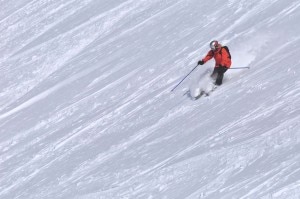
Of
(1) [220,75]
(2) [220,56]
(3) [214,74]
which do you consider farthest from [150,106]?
(2) [220,56]

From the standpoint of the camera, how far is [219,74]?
13984 mm

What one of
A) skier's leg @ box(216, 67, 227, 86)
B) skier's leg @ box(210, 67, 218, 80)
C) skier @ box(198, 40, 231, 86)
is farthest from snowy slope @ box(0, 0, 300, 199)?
skier @ box(198, 40, 231, 86)

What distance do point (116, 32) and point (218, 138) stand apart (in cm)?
1160

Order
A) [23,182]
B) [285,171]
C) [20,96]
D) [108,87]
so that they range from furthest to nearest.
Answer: [20,96]
[108,87]
[23,182]
[285,171]

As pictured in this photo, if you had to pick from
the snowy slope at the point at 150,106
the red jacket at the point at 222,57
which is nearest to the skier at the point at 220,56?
the red jacket at the point at 222,57

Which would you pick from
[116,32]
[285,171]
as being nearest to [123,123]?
[285,171]

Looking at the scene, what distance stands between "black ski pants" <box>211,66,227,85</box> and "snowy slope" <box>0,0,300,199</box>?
0.17 metres

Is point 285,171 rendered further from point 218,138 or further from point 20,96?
point 20,96

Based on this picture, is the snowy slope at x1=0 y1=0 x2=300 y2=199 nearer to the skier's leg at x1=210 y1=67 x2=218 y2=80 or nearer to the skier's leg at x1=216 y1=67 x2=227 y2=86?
the skier's leg at x1=216 y1=67 x2=227 y2=86

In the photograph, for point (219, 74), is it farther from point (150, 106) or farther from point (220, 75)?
point (150, 106)

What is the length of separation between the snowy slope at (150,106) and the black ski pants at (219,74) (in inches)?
6.6

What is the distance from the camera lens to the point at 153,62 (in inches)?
734

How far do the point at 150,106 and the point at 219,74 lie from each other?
2.05 meters

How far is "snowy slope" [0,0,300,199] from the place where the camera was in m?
10.7
